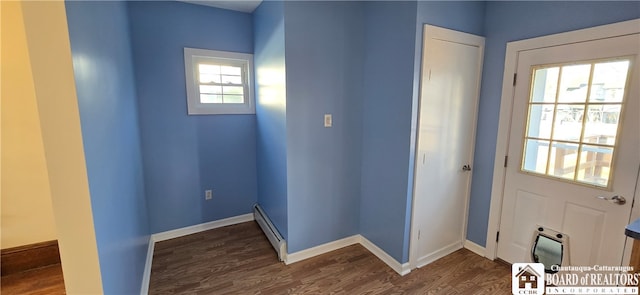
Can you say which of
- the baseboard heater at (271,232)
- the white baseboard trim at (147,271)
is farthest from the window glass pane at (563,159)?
the white baseboard trim at (147,271)

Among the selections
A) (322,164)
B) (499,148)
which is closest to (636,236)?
(499,148)

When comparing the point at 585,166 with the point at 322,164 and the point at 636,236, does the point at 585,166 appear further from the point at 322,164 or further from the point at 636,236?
the point at 322,164

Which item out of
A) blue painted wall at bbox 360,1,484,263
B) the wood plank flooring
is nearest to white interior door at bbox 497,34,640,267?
the wood plank flooring

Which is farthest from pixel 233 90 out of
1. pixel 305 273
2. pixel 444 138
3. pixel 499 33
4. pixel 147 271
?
pixel 499 33

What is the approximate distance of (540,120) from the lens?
6.86 ft

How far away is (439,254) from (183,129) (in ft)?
9.62

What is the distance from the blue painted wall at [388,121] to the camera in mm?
2104

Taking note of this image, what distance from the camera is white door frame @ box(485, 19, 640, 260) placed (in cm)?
169

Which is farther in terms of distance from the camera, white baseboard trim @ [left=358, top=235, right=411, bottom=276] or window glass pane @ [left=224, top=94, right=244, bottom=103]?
window glass pane @ [left=224, top=94, right=244, bottom=103]

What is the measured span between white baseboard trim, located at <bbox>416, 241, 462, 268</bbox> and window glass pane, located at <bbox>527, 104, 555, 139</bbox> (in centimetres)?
126

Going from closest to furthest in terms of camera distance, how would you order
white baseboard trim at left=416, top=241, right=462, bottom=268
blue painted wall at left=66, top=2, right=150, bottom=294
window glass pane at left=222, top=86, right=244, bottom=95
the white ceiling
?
blue painted wall at left=66, top=2, right=150, bottom=294, white baseboard trim at left=416, top=241, right=462, bottom=268, the white ceiling, window glass pane at left=222, top=86, right=244, bottom=95

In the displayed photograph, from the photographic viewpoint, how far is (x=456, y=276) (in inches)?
88.0

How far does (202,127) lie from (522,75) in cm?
312

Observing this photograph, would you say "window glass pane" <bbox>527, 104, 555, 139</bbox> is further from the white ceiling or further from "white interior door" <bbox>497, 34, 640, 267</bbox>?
the white ceiling
